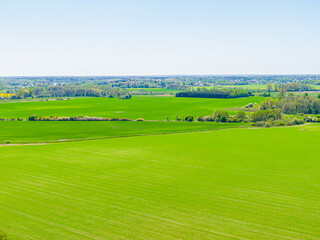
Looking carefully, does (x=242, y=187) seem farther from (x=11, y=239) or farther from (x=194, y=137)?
(x=194, y=137)

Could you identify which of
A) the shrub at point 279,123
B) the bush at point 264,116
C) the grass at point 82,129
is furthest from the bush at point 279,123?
the grass at point 82,129

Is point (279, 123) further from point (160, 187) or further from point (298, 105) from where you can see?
point (160, 187)

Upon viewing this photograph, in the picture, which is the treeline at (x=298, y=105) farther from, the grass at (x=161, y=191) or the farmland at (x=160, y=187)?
the grass at (x=161, y=191)

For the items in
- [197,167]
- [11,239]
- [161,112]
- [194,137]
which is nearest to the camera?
[11,239]

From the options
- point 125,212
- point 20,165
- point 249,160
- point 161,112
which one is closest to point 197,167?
point 249,160

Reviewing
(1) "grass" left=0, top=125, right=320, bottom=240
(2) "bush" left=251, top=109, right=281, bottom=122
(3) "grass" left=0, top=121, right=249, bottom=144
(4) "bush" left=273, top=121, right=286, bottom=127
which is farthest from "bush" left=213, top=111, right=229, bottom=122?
(1) "grass" left=0, top=125, right=320, bottom=240

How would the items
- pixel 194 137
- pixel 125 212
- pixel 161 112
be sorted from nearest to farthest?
pixel 125 212 < pixel 194 137 < pixel 161 112
